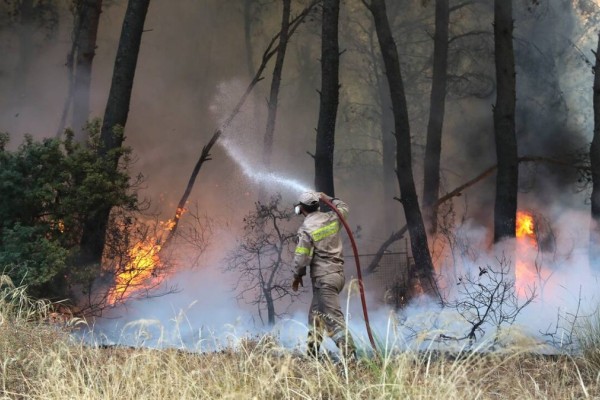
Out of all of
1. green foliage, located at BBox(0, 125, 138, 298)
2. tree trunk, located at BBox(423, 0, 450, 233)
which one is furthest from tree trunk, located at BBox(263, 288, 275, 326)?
tree trunk, located at BBox(423, 0, 450, 233)

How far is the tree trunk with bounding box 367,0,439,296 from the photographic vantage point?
1252 cm

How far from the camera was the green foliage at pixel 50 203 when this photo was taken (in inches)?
368

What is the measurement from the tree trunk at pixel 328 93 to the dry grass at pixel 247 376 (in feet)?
17.5

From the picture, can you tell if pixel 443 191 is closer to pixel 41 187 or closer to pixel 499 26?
pixel 499 26

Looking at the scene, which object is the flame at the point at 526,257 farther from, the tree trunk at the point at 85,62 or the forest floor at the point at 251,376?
the tree trunk at the point at 85,62

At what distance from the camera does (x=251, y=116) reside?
20.8 m

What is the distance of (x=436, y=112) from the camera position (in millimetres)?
15133

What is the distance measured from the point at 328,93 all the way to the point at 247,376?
21.8 ft

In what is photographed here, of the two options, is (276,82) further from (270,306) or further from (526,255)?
(526,255)

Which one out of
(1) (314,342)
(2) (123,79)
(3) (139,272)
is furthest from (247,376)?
(2) (123,79)

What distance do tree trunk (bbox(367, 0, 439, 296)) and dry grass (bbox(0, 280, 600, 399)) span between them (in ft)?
16.4

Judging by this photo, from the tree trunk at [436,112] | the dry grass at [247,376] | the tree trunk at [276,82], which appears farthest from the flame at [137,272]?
the tree trunk at [436,112]

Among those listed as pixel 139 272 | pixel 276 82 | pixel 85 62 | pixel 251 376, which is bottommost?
pixel 251 376

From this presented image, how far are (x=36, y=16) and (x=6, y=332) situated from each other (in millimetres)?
12855
